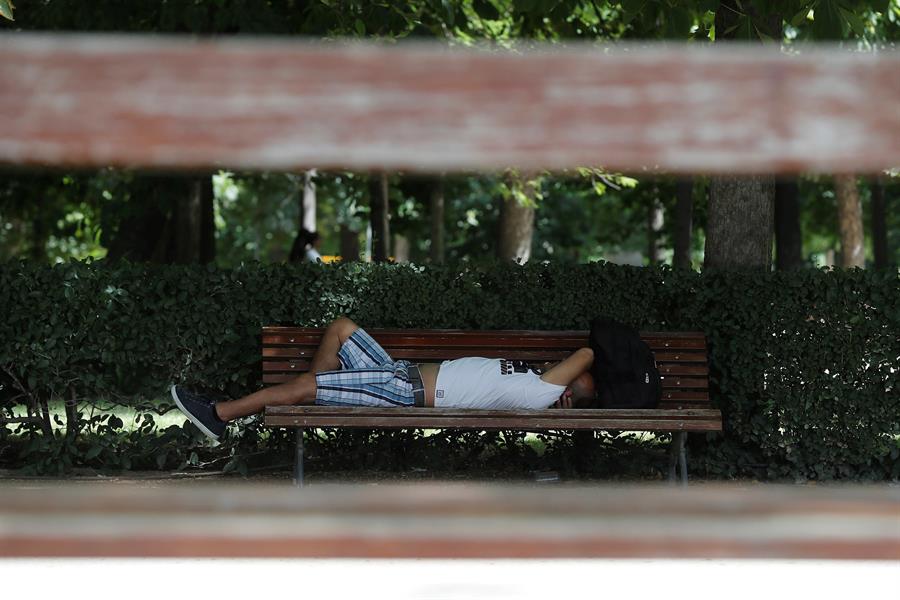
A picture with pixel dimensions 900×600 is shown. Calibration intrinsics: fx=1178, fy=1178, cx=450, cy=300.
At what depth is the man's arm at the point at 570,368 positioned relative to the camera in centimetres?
727

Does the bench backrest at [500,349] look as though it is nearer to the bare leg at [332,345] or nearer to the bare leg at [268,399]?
the bare leg at [332,345]

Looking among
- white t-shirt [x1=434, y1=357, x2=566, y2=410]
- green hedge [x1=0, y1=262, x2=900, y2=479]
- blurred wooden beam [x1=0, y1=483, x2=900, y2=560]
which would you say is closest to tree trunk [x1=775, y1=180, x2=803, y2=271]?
green hedge [x1=0, y1=262, x2=900, y2=479]

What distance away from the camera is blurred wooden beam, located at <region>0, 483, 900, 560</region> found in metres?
2.29

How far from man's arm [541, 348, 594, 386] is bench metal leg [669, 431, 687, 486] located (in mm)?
727

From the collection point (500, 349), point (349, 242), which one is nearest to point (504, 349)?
point (500, 349)

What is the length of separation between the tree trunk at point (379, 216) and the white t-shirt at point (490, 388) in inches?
247

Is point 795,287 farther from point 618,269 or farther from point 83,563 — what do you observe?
point 83,563

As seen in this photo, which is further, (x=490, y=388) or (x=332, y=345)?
(x=332, y=345)

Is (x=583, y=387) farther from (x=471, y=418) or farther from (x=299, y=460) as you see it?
(x=299, y=460)

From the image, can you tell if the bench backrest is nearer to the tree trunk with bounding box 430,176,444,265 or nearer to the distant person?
the distant person

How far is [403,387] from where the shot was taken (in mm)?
7309

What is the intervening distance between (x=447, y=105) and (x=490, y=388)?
5.18 metres

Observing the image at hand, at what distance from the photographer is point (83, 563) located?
4.27 m
